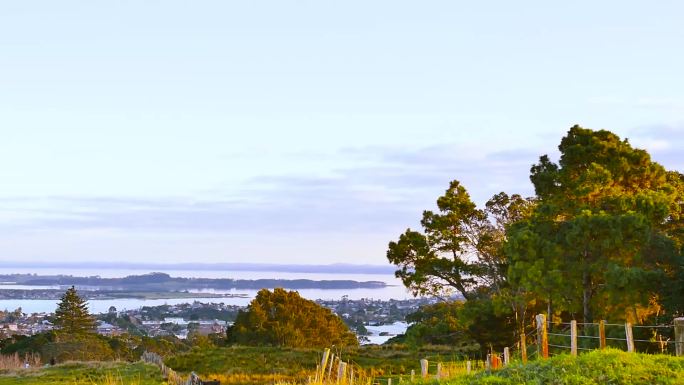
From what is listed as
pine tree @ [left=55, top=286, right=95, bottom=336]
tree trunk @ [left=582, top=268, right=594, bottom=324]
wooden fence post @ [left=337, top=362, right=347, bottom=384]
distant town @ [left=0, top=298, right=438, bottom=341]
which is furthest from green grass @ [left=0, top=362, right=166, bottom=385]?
distant town @ [left=0, top=298, right=438, bottom=341]

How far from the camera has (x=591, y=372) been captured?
1059 centimetres

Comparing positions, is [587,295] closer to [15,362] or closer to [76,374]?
[76,374]

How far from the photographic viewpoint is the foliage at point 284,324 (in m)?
54.1

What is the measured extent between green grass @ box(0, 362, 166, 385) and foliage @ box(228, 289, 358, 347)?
Answer: 2395 cm

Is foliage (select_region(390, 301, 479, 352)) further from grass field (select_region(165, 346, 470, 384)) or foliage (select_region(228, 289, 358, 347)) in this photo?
foliage (select_region(228, 289, 358, 347))

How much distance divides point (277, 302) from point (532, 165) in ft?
103

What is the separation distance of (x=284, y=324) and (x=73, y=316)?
859 inches

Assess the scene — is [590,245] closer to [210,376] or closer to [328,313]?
[210,376]

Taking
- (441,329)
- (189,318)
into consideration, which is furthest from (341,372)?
(189,318)

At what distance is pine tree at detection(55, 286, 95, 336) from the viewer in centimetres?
6550

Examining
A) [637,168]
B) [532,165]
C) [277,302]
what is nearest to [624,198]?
[637,168]

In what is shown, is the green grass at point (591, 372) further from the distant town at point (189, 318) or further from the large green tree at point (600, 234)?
the distant town at point (189, 318)

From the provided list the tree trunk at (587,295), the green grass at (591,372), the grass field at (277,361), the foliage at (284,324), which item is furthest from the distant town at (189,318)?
the green grass at (591,372)

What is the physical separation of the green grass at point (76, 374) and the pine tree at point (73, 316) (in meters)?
36.9
